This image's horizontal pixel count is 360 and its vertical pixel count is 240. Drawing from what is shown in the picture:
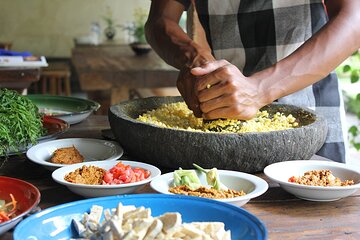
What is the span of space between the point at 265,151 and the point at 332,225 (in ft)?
1.01

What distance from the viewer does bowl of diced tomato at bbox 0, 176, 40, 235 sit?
108cm

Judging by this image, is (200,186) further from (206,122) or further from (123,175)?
(206,122)

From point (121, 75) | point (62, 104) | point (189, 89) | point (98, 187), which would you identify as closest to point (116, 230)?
point (98, 187)

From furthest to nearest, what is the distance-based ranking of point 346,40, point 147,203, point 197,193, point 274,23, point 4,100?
point 274,23 < point 346,40 < point 4,100 < point 197,193 < point 147,203

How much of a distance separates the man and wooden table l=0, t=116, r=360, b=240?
0.89ft

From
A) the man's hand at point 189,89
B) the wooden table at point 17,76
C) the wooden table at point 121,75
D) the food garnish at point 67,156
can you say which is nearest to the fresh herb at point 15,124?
the food garnish at point 67,156

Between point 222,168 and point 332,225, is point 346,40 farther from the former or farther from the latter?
point 332,225

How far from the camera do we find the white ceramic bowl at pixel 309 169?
1.27 m

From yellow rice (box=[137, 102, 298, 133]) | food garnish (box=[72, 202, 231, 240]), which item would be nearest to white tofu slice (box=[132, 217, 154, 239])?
food garnish (box=[72, 202, 231, 240])

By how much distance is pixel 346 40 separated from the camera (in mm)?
1730

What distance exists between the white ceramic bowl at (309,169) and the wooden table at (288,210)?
0.09 ft

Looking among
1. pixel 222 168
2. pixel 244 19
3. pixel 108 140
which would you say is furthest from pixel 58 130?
pixel 244 19

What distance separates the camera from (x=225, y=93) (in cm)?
158

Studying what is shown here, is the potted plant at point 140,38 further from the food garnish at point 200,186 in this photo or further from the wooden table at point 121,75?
the food garnish at point 200,186
